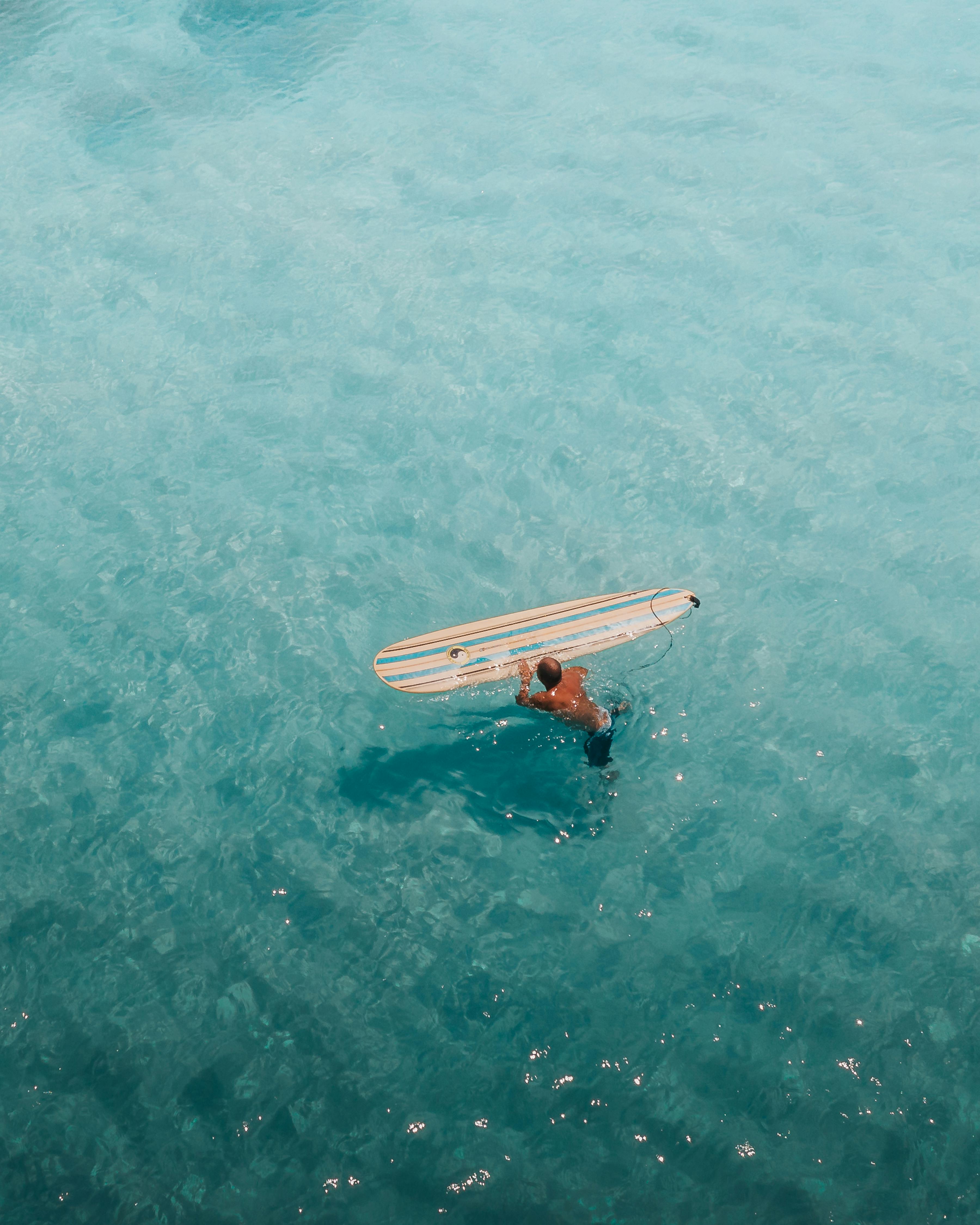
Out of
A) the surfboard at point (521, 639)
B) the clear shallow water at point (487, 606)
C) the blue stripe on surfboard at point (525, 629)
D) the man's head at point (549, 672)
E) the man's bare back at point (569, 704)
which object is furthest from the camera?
the blue stripe on surfboard at point (525, 629)

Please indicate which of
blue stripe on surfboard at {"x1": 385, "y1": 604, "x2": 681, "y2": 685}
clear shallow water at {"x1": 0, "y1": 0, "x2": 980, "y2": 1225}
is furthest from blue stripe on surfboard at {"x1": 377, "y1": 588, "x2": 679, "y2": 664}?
clear shallow water at {"x1": 0, "y1": 0, "x2": 980, "y2": 1225}

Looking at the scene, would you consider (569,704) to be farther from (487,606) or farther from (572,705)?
(487,606)

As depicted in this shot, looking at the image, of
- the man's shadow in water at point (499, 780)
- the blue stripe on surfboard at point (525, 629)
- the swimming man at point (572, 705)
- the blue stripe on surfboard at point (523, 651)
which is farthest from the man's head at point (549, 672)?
the blue stripe on surfboard at point (525, 629)

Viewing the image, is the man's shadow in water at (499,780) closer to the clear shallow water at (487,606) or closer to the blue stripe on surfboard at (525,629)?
the clear shallow water at (487,606)

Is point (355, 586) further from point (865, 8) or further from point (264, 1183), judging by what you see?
point (865, 8)

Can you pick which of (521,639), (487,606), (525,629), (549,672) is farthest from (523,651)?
(549,672)

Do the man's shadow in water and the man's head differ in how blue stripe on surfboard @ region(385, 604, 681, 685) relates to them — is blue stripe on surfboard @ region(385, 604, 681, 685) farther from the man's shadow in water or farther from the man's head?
the man's head
